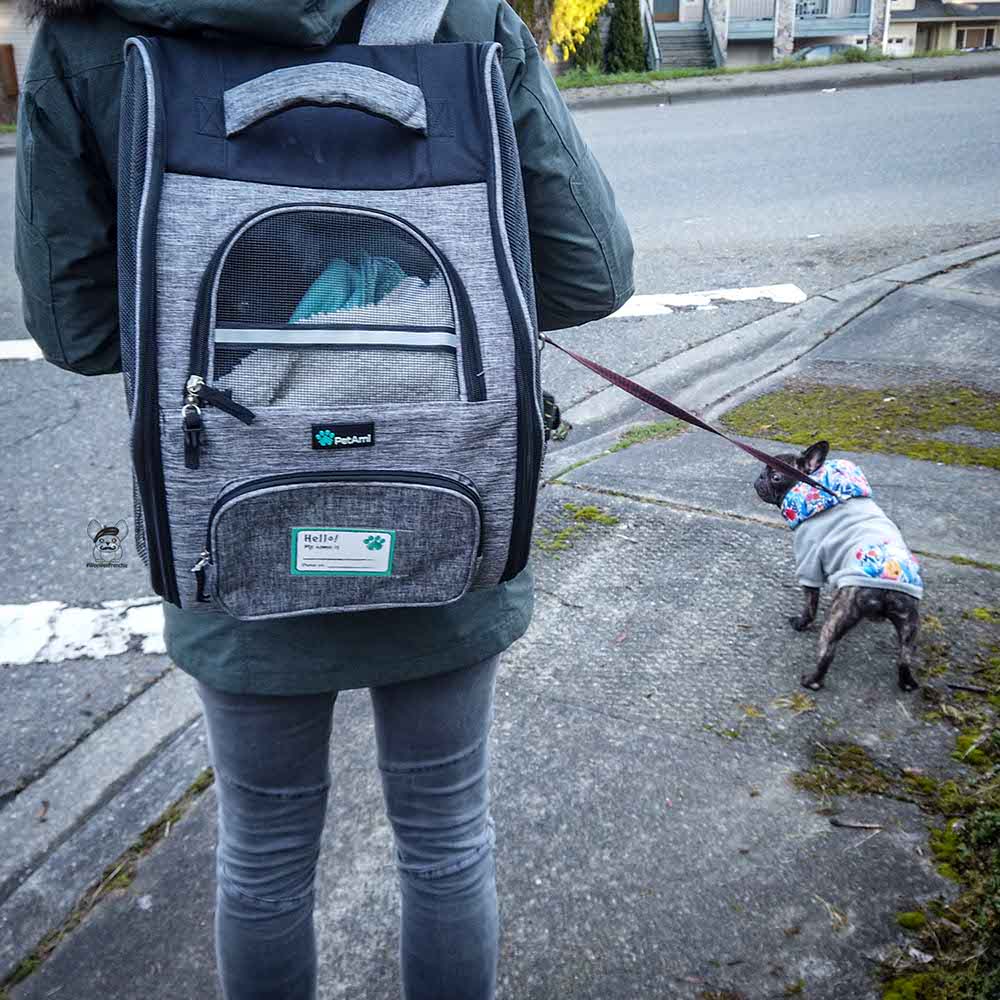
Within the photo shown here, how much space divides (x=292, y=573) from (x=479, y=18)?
0.79m

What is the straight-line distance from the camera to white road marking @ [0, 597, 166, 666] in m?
3.35

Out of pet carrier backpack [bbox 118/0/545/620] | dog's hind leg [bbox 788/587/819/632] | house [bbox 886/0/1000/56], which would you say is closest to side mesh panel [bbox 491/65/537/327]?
pet carrier backpack [bbox 118/0/545/620]

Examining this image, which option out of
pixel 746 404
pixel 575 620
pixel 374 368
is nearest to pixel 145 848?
pixel 575 620

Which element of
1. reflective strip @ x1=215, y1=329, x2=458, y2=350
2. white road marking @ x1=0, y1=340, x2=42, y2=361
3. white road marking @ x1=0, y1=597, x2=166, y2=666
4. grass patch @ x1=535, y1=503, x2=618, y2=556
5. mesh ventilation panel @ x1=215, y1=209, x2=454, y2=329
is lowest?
white road marking @ x1=0, y1=597, x2=166, y2=666

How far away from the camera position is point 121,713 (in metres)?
3.04

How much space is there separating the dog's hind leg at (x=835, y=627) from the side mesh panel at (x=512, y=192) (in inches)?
67.7

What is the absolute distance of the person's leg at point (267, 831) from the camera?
61.7 inches

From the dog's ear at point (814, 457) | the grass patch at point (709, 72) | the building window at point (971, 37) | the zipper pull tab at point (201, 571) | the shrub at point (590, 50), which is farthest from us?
the building window at point (971, 37)

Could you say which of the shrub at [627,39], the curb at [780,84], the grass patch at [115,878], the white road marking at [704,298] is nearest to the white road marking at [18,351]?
the white road marking at [704,298]

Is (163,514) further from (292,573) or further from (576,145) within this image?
(576,145)

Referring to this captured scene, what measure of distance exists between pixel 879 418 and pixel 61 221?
379cm

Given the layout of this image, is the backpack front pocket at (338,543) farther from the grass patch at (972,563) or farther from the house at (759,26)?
the house at (759,26)

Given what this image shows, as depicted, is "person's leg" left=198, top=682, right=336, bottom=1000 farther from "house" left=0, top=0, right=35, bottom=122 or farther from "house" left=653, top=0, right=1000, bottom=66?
"house" left=653, top=0, right=1000, bottom=66

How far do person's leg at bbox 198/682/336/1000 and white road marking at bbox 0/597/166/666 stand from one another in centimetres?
174
